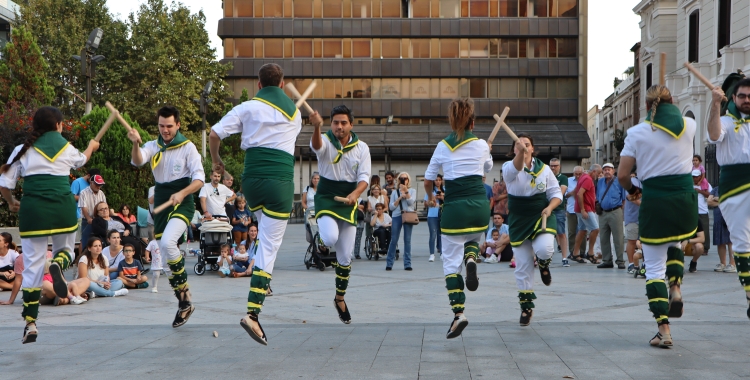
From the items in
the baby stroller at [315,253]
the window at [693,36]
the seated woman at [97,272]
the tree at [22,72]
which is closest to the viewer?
the seated woman at [97,272]

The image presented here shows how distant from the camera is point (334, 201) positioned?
795cm

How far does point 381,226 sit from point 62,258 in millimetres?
10693

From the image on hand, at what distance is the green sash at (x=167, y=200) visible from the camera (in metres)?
8.09

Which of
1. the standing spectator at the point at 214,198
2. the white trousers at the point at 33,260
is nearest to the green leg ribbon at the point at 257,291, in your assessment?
the white trousers at the point at 33,260

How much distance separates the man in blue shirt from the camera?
573 inches

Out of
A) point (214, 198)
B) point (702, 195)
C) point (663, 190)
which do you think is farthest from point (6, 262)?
point (702, 195)

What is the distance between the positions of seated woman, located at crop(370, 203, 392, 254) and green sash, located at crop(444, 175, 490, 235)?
33.0 feet

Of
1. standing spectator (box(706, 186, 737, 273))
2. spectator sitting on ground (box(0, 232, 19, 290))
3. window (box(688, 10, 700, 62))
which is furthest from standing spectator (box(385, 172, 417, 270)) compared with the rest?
window (box(688, 10, 700, 62))

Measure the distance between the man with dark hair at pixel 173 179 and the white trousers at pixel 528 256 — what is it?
327 cm

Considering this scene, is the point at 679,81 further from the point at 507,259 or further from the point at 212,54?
the point at 212,54

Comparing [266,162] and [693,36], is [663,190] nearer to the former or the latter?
[266,162]

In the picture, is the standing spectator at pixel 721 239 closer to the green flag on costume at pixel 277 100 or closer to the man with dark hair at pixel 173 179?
the green flag on costume at pixel 277 100

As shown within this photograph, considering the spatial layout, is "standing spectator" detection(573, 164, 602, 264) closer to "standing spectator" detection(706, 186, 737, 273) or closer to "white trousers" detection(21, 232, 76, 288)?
"standing spectator" detection(706, 186, 737, 273)

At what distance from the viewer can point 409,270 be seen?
15172 mm
